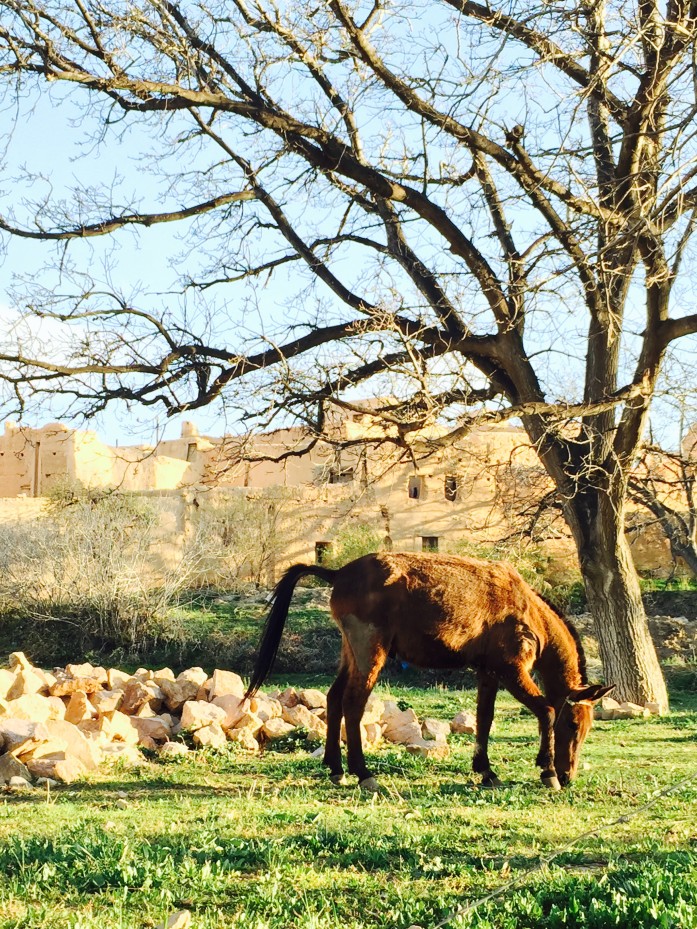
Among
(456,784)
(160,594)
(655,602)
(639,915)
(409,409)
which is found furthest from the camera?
(655,602)

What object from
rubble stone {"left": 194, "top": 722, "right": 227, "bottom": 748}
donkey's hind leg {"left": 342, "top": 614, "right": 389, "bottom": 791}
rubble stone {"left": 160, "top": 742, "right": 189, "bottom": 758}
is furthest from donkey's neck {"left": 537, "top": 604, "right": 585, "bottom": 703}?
rubble stone {"left": 160, "top": 742, "right": 189, "bottom": 758}

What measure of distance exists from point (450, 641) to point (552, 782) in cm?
143

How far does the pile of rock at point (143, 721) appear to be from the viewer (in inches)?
367

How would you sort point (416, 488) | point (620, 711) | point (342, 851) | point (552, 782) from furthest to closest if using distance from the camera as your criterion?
1. point (416, 488)
2. point (620, 711)
3. point (552, 782)
4. point (342, 851)

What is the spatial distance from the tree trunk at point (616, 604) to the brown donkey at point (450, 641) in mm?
5227

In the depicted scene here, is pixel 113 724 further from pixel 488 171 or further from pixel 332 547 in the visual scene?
pixel 332 547

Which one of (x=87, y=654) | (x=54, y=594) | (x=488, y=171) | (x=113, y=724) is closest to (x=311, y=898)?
(x=113, y=724)

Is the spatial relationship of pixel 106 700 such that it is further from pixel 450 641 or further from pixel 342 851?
pixel 342 851

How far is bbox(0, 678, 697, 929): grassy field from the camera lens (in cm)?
467

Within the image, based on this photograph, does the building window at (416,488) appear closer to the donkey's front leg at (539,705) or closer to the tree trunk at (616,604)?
the tree trunk at (616,604)

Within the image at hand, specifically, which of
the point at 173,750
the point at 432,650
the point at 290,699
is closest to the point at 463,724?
the point at 290,699

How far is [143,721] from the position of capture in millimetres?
11062

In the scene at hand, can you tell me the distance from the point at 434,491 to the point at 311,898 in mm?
25562

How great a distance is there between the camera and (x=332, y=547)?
28.6 m
